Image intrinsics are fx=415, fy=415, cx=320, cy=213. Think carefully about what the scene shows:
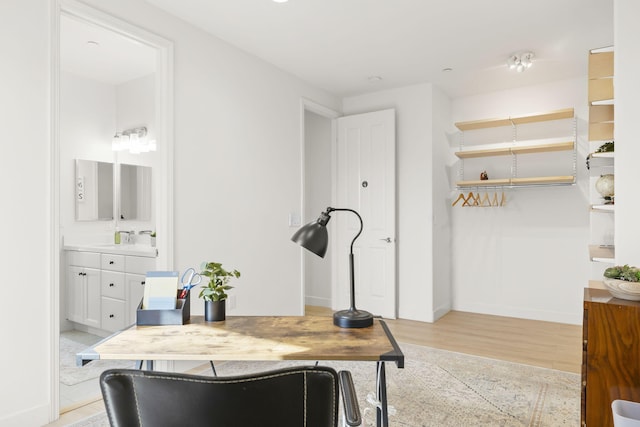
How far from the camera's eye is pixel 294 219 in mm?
4270

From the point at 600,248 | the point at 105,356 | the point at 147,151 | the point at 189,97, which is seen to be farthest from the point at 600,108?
the point at 147,151

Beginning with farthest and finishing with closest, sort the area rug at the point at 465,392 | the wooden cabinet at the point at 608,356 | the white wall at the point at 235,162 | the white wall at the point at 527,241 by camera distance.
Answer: the white wall at the point at 527,241
the white wall at the point at 235,162
the area rug at the point at 465,392
the wooden cabinet at the point at 608,356

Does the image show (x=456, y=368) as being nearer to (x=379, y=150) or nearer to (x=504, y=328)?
(x=504, y=328)

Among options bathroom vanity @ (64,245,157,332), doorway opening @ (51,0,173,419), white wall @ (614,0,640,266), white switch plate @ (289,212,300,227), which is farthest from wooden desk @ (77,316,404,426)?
white switch plate @ (289,212,300,227)

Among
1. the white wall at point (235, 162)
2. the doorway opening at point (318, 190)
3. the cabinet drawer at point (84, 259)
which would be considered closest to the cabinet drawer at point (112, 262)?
the cabinet drawer at point (84, 259)

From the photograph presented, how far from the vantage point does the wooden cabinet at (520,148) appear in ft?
14.3

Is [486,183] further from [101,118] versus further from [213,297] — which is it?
[101,118]

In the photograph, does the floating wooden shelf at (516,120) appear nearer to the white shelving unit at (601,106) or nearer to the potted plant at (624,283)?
the white shelving unit at (601,106)

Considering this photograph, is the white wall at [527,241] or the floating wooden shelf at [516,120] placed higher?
the floating wooden shelf at [516,120]

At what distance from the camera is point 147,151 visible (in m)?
4.43

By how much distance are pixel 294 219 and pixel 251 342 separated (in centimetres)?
265

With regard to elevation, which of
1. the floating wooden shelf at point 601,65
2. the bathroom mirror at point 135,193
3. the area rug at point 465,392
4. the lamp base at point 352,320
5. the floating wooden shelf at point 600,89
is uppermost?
the floating wooden shelf at point 601,65

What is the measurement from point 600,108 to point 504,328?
249cm

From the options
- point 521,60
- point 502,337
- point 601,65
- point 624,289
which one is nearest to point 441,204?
point 502,337
